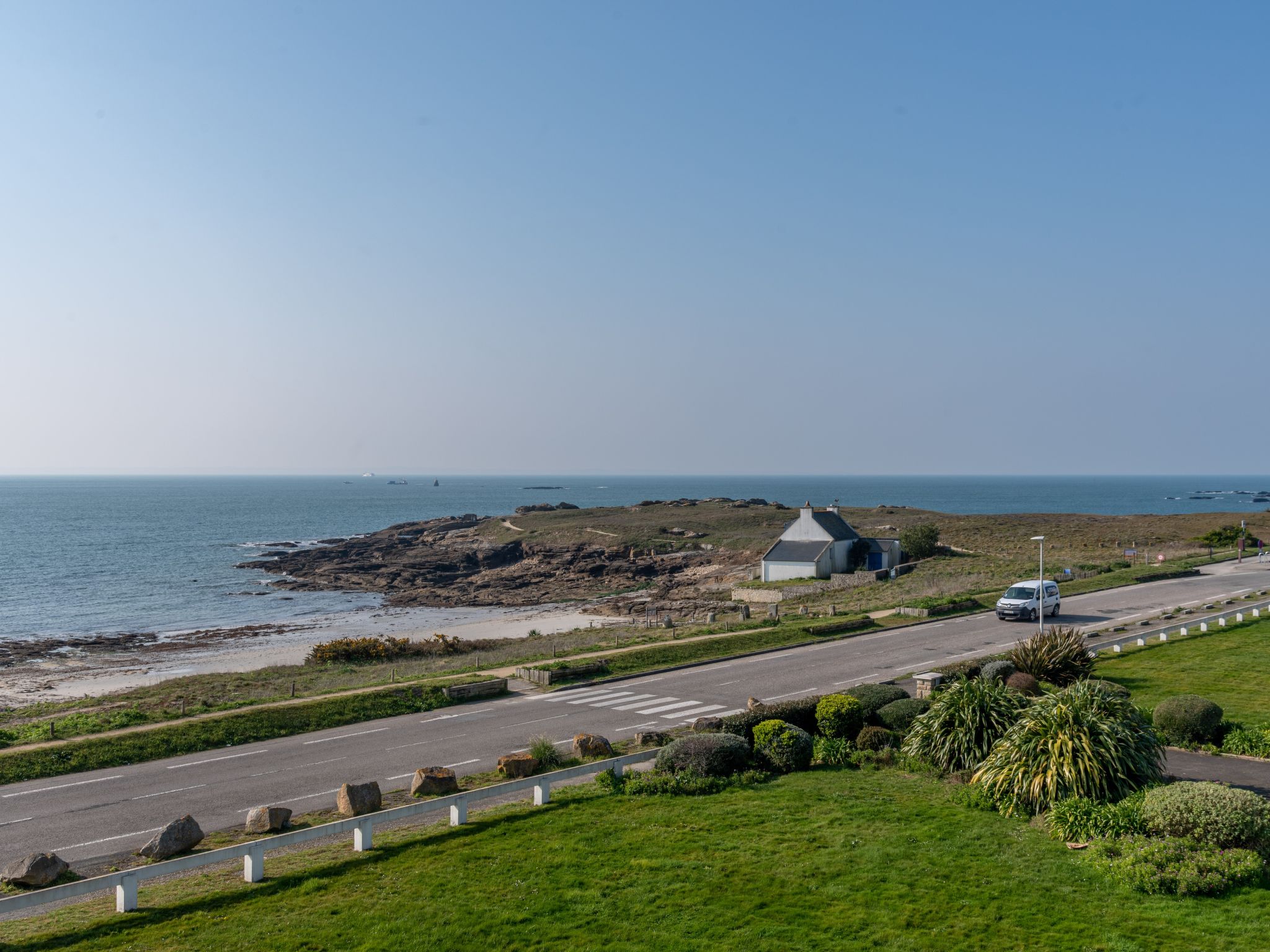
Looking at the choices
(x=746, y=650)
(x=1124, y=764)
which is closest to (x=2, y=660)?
(x=746, y=650)

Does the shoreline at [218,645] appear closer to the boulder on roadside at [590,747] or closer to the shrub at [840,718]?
the boulder on roadside at [590,747]

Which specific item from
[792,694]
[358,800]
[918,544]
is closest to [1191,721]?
[792,694]

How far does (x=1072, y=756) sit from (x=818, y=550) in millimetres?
46132

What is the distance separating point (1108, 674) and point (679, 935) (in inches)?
873

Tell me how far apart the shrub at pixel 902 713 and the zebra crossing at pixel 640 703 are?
5.17 m

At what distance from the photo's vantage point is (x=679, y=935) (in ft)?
37.1

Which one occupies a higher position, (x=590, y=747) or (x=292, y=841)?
(x=292, y=841)

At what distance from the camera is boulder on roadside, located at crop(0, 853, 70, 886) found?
1310cm

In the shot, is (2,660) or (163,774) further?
(2,660)

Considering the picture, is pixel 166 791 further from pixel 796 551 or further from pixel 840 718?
pixel 796 551

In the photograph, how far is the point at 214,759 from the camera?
73.8ft

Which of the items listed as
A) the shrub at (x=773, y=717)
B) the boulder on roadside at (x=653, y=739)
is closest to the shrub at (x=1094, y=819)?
the shrub at (x=773, y=717)

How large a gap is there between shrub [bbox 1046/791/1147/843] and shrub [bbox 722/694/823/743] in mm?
6705

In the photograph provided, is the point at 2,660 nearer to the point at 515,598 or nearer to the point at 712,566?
the point at 515,598
